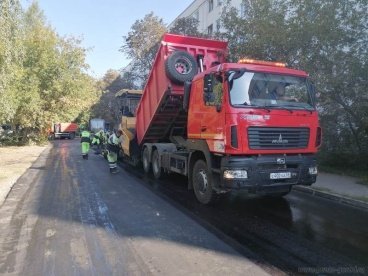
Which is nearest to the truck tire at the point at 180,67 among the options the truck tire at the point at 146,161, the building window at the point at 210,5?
the truck tire at the point at 146,161

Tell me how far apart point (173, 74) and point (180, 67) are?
0.30 metres

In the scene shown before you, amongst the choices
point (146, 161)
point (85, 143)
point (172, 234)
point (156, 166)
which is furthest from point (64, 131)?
point (172, 234)

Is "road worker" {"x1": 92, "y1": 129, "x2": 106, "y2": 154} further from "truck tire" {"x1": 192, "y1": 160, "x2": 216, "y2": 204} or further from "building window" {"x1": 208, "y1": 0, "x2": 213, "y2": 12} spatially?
"building window" {"x1": 208, "y1": 0, "x2": 213, "y2": 12}

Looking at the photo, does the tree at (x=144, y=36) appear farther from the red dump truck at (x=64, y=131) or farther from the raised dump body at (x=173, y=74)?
the raised dump body at (x=173, y=74)

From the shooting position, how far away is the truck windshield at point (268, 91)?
7.52 m

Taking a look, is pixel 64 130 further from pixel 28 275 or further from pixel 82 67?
pixel 28 275

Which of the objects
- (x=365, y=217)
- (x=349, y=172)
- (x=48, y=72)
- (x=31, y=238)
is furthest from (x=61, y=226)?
(x=48, y=72)

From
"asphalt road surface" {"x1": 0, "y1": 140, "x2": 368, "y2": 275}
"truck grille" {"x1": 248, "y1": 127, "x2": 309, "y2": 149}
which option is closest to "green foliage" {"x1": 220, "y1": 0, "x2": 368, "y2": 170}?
"asphalt road surface" {"x1": 0, "y1": 140, "x2": 368, "y2": 275}

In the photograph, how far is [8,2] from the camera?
13.2 meters

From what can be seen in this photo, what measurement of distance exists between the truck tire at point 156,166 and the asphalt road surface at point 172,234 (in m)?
2.04

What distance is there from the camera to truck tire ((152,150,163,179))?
1198 centimetres

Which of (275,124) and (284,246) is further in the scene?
(275,124)

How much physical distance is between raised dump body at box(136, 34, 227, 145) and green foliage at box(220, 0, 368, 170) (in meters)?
2.90

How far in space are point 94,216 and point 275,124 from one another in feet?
12.2
